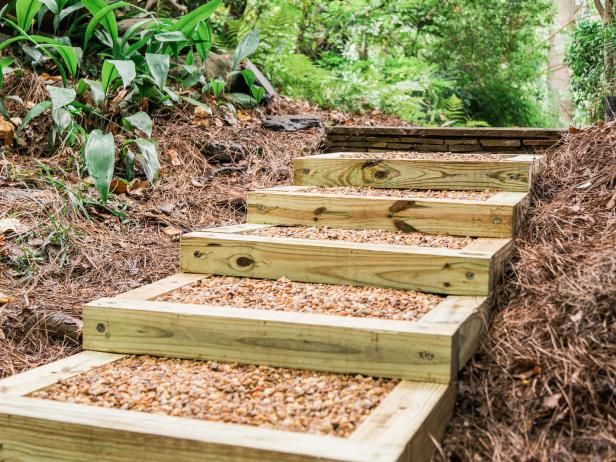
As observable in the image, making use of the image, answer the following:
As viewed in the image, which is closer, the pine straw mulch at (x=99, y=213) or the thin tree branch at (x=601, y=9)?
the pine straw mulch at (x=99, y=213)

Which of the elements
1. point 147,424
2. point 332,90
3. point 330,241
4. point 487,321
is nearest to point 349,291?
point 330,241

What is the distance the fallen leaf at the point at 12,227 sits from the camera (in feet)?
10.2

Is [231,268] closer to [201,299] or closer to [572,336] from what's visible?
[201,299]

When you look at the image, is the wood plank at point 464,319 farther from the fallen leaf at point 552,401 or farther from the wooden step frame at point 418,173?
the wooden step frame at point 418,173

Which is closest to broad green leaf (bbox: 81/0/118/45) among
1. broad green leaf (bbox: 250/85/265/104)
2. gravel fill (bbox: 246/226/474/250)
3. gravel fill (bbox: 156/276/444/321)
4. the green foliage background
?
broad green leaf (bbox: 250/85/265/104)

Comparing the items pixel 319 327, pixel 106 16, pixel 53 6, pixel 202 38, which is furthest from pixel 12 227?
pixel 202 38

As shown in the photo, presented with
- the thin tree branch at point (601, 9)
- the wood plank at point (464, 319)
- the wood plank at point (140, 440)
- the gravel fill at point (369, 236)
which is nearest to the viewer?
the wood plank at point (140, 440)

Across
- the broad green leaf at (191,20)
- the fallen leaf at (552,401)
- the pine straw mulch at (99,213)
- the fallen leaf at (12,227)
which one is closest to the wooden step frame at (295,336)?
the fallen leaf at (552,401)

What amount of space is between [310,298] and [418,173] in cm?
117

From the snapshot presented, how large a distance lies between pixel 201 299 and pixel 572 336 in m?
1.13

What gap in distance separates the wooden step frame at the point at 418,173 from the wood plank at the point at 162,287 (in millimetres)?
1002

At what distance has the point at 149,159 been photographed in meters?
3.75

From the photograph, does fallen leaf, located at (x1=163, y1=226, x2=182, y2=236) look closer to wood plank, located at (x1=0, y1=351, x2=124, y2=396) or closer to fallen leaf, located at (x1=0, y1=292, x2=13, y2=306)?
fallen leaf, located at (x1=0, y1=292, x2=13, y2=306)

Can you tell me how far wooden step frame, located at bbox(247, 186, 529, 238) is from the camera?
2771 millimetres
